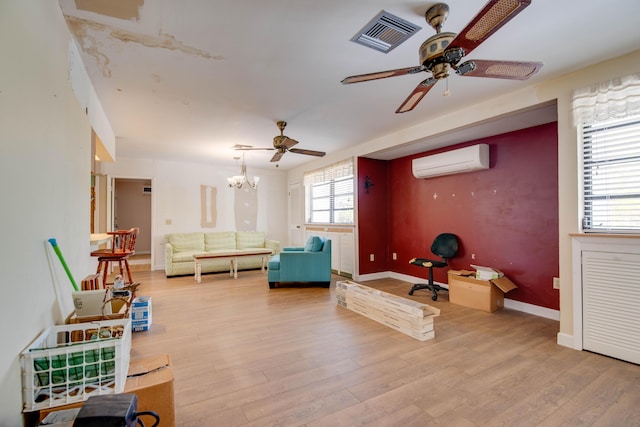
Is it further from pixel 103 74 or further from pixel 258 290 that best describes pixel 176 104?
pixel 258 290

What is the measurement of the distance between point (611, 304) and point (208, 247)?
651 centimetres

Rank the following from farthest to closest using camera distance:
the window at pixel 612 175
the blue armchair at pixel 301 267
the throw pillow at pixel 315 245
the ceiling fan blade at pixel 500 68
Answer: the throw pillow at pixel 315 245
the blue armchair at pixel 301 267
the window at pixel 612 175
the ceiling fan blade at pixel 500 68

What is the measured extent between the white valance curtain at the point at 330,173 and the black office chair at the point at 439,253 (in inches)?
78.7

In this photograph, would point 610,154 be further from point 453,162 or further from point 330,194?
point 330,194

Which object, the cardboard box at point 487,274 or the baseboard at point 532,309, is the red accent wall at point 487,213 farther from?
the cardboard box at point 487,274

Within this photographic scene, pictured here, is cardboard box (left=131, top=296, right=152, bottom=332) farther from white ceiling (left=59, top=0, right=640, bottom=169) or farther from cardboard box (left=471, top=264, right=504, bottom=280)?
cardboard box (left=471, top=264, right=504, bottom=280)

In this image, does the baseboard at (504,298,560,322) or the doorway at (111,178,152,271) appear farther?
the doorway at (111,178,152,271)

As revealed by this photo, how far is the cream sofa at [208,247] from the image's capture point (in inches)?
222

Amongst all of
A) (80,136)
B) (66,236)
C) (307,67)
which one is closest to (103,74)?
(80,136)

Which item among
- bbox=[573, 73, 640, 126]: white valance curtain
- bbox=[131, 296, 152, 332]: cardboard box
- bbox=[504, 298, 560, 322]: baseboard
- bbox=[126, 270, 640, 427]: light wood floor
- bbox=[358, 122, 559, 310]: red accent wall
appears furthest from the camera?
bbox=[358, 122, 559, 310]: red accent wall

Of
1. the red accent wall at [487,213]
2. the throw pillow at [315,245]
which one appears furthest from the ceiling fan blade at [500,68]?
the throw pillow at [315,245]

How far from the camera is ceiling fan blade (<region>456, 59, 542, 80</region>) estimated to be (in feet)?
5.95

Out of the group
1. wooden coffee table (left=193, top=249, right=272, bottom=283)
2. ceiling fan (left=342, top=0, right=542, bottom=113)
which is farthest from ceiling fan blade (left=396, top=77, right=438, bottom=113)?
wooden coffee table (left=193, top=249, right=272, bottom=283)

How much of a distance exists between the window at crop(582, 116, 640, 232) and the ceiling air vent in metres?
1.93
